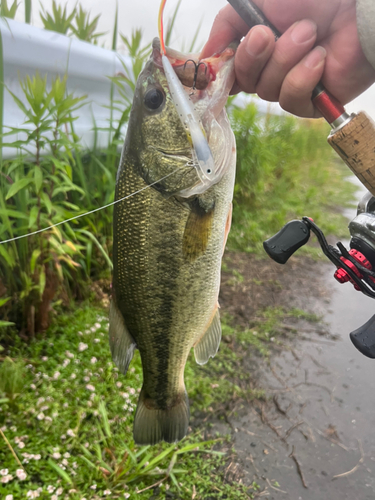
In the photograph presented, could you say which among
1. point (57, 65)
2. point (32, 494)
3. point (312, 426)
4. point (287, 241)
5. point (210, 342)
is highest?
point (57, 65)

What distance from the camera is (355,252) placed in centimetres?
116

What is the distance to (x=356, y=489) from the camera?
6.71 ft

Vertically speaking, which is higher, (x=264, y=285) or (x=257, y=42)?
(x=257, y=42)

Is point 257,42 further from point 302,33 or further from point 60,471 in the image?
point 60,471

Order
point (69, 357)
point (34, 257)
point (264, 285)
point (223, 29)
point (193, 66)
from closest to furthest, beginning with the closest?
point (193, 66) → point (223, 29) → point (34, 257) → point (69, 357) → point (264, 285)

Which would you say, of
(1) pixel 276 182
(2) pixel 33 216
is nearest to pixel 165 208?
(2) pixel 33 216

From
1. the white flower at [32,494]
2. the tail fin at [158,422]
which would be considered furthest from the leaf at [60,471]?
the tail fin at [158,422]

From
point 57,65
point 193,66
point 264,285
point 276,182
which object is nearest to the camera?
point 193,66

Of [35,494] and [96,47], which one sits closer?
[35,494]

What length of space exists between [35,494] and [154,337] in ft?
3.18

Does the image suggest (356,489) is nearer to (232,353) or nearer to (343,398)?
(343,398)

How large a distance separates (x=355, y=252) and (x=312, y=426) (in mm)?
1687

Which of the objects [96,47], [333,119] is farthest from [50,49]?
[333,119]

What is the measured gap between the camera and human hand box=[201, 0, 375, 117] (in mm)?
1143
